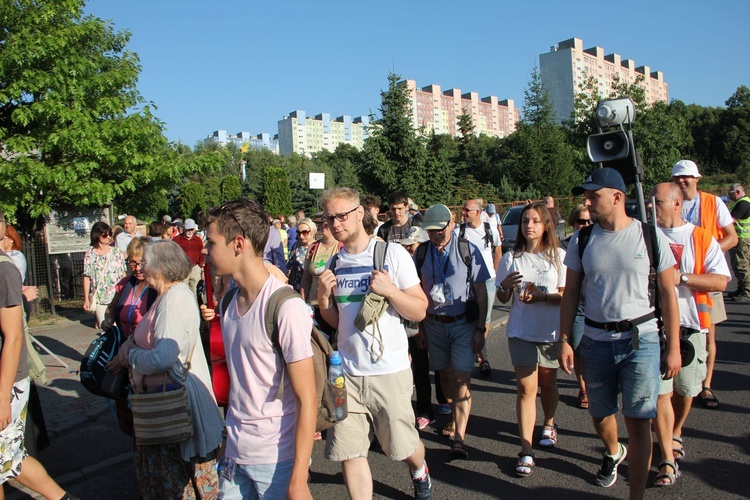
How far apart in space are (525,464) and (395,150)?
85.1 feet

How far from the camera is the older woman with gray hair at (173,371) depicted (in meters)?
3.30

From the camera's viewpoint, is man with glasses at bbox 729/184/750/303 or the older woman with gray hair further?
man with glasses at bbox 729/184/750/303

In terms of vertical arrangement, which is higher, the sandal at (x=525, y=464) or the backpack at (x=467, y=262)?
the backpack at (x=467, y=262)

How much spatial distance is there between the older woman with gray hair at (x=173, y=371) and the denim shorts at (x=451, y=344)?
1.89 metres

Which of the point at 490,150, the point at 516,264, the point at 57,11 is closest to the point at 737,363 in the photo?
the point at 516,264

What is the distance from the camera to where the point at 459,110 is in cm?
15900

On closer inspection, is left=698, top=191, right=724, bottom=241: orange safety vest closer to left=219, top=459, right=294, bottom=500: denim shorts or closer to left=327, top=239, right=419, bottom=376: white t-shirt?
left=327, top=239, right=419, bottom=376: white t-shirt

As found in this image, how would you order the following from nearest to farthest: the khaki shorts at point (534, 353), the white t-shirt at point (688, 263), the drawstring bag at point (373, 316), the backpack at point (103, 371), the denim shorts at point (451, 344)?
the drawstring bag at point (373, 316) → the backpack at point (103, 371) → the white t-shirt at point (688, 263) → the khaki shorts at point (534, 353) → the denim shorts at point (451, 344)

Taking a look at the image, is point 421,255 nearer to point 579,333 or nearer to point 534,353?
→ point 534,353

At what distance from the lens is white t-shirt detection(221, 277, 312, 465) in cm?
234

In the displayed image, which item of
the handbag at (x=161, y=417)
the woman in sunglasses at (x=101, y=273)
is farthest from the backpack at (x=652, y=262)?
the woman in sunglasses at (x=101, y=273)

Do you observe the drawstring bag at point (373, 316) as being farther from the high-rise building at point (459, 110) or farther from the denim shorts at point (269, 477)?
the high-rise building at point (459, 110)

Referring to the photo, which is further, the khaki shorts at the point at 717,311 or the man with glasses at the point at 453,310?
the khaki shorts at the point at 717,311

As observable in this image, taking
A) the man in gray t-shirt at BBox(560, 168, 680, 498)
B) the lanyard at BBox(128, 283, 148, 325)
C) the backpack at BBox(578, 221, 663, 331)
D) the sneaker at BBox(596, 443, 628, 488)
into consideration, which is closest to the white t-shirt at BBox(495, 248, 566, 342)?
the man in gray t-shirt at BBox(560, 168, 680, 498)
